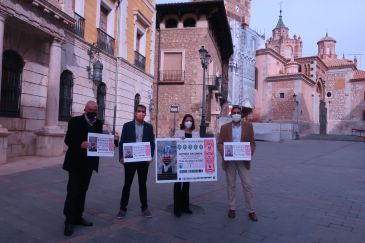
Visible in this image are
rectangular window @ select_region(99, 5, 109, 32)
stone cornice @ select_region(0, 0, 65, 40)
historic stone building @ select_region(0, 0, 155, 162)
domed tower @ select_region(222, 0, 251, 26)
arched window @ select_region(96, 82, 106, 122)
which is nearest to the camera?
stone cornice @ select_region(0, 0, 65, 40)

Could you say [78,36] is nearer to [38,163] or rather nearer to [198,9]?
[38,163]

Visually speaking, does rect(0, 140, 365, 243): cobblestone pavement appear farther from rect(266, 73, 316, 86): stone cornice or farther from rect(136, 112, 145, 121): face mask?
rect(266, 73, 316, 86): stone cornice

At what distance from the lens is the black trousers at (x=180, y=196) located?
5.30 metres

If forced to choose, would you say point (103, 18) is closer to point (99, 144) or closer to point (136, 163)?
point (136, 163)

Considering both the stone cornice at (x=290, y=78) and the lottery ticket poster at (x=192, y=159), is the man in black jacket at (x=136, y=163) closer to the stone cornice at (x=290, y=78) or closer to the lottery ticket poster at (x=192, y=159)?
the lottery ticket poster at (x=192, y=159)

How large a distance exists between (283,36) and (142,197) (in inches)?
2701

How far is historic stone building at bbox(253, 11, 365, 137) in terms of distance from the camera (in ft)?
149

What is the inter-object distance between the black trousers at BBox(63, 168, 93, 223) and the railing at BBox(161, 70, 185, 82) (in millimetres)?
22140

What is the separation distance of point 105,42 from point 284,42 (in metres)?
57.2

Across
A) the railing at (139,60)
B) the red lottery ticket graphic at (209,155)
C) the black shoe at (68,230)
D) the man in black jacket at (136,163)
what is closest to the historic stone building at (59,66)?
the railing at (139,60)

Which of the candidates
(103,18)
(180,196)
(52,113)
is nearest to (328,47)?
(103,18)

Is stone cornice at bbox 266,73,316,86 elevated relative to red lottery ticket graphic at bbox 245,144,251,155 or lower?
elevated

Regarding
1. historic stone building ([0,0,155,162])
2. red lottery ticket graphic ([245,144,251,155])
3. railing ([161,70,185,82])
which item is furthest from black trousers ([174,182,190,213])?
railing ([161,70,185,82])

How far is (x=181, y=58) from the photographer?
27.0m
